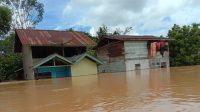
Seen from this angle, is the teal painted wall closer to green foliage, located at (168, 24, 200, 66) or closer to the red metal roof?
the red metal roof

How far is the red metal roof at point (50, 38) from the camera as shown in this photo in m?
30.1

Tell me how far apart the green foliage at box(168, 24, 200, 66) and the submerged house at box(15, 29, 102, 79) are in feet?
42.5

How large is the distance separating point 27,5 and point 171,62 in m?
20.4

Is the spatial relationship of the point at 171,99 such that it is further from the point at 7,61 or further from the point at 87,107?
the point at 7,61

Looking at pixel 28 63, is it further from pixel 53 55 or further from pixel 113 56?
pixel 113 56

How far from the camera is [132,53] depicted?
1458 inches

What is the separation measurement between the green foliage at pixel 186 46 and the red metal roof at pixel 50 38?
13226mm

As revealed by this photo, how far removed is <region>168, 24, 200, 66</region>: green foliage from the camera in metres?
40.0

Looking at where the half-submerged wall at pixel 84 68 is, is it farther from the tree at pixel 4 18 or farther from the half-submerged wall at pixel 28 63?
the tree at pixel 4 18

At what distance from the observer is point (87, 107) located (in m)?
8.78

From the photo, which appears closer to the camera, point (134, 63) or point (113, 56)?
point (134, 63)

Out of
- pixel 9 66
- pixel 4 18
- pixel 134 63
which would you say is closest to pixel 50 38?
pixel 4 18

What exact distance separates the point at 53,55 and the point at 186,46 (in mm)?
18501

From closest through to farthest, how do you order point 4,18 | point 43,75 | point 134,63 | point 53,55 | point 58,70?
point 53,55
point 43,75
point 58,70
point 4,18
point 134,63
